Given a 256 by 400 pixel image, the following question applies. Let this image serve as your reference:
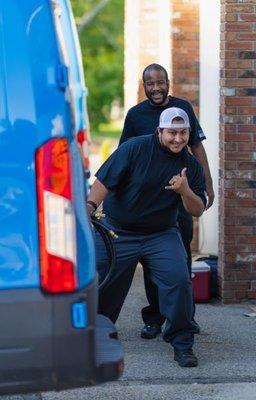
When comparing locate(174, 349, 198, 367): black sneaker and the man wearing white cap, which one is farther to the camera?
locate(174, 349, 198, 367): black sneaker

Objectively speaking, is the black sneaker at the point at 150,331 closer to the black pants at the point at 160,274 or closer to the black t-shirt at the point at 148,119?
the black pants at the point at 160,274

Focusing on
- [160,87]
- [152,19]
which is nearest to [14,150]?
[160,87]

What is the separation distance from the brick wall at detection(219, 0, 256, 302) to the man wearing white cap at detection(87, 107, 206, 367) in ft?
6.05

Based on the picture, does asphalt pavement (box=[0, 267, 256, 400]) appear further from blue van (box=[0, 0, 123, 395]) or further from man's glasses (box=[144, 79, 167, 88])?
blue van (box=[0, 0, 123, 395])

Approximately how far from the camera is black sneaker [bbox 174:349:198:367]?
292 inches

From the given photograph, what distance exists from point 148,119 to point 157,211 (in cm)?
102

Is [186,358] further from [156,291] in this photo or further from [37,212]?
[37,212]

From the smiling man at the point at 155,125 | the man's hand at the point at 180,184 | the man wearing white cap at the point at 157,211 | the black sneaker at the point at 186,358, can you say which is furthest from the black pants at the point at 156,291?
the man's hand at the point at 180,184

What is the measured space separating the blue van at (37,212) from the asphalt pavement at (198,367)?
211 cm

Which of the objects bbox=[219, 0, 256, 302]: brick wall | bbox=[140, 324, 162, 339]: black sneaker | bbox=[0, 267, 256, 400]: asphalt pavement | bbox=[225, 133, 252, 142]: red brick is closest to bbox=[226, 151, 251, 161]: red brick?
bbox=[219, 0, 256, 302]: brick wall

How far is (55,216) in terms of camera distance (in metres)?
4.69

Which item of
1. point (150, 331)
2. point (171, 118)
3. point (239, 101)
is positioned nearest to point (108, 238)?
point (171, 118)

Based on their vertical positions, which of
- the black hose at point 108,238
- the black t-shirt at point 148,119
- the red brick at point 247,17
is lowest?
the black hose at point 108,238

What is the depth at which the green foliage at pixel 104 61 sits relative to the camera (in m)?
37.5
